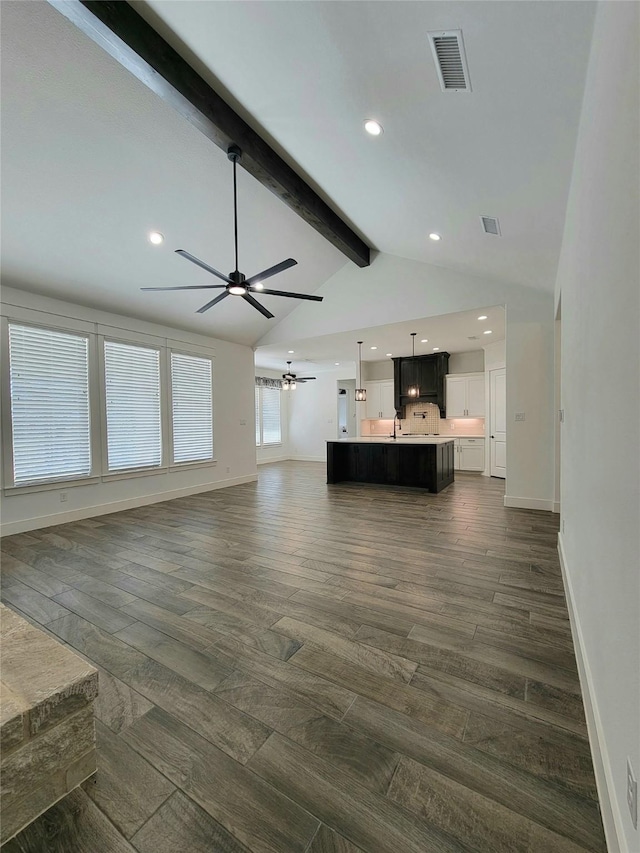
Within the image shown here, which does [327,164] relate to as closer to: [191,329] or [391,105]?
[391,105]

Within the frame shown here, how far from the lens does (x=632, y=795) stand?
0.89 m

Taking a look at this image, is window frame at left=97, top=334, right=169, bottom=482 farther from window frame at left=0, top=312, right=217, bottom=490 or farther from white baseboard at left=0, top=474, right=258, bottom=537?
white baseboard at left=0, top=474, right=258, bottom=537

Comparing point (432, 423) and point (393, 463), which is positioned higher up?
point (432, 423)

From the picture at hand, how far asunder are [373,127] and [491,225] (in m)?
1.63

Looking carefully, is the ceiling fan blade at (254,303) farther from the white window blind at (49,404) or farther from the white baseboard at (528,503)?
the white baseboard at (528,503)

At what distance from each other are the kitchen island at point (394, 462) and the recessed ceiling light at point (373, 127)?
15.3ft

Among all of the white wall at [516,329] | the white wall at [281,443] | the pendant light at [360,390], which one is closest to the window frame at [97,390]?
the pendant light at [360,390]

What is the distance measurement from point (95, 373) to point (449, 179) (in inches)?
205

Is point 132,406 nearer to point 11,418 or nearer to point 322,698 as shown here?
point 11,418

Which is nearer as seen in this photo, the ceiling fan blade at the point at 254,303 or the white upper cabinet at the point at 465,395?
the ceiling fan blade at the point at 254,303

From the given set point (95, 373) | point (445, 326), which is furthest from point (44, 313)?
point (445, 326)

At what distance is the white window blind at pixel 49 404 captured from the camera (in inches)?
178

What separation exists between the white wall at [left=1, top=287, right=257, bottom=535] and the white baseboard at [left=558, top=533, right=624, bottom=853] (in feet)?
19.0

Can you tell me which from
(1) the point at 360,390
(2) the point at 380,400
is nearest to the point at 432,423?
(2) the point at 380,400
